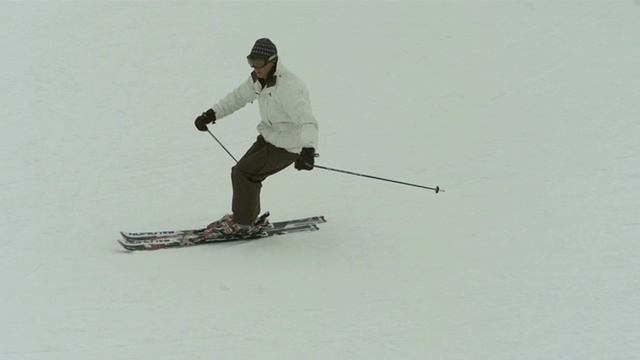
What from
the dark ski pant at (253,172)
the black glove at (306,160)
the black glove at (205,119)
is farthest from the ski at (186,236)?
the black glove at (306,160)

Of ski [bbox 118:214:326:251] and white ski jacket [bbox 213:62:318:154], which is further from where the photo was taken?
ski [bbox 118:214:326:251]

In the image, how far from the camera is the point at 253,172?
6098 mm

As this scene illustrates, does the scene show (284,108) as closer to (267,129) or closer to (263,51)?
(267,129)

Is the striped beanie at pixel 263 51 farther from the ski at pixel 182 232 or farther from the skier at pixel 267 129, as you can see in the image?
the ski at pixel 182 232

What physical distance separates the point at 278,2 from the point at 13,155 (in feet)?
22.1

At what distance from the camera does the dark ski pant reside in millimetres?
6055

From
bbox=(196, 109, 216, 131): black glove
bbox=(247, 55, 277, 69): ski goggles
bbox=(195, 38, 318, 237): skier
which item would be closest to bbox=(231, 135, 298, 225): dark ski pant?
bbox=(195, 38, 318, 237): skier

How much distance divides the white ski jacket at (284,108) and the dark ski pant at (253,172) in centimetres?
8

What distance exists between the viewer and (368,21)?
13.1m

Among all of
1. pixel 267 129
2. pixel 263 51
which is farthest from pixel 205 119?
pixel 263 51

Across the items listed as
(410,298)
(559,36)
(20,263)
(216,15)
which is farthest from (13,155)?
(559,36)

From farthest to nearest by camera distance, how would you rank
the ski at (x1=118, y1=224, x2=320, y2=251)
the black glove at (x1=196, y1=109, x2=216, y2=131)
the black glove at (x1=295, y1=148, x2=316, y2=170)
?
the black glove at (x1=196, y1=109, x2=216, y2=131), the ski at (x1=118, y1=224, x2=320, y2=251), the black glove at (x1=295, y1=148, x2=316, y2=170)

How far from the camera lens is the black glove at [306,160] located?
18.1 ft

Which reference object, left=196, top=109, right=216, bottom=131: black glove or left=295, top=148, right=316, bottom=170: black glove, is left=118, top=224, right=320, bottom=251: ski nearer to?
left=196, top=109, right=216, bottom=131: black glove
